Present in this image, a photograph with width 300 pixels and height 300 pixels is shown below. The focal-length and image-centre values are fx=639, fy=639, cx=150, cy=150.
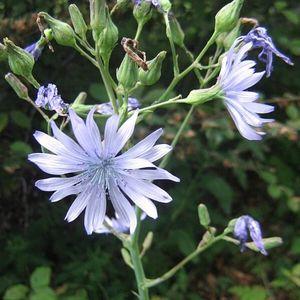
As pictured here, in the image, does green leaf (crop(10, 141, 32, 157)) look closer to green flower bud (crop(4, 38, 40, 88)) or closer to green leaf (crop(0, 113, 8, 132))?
green leaf (crop(0, 113, 8, 132))

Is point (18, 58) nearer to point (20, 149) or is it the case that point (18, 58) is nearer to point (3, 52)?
point (3, 52)

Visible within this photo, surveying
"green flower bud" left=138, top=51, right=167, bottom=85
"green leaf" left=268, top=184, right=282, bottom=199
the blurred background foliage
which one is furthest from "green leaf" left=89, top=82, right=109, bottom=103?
"green flower bud" left=138, top=51, right=167, bottom=85

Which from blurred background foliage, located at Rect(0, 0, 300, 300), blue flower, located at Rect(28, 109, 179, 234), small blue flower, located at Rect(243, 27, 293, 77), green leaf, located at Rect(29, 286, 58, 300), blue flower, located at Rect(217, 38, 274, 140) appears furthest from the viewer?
blurred background foliage, located at Rect(0, 0, 300, 300)

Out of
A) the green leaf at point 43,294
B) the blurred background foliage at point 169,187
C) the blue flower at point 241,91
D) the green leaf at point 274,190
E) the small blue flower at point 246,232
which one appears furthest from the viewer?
the green leaf at point 274,190

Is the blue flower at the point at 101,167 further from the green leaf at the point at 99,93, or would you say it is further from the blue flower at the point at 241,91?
the green leaf at the point at 99,93

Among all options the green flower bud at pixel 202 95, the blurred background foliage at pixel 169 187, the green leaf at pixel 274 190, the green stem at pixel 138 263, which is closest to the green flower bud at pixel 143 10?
the green flower bud at pixel 202 95

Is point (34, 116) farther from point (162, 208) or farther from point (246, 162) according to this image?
point (246, 162)
